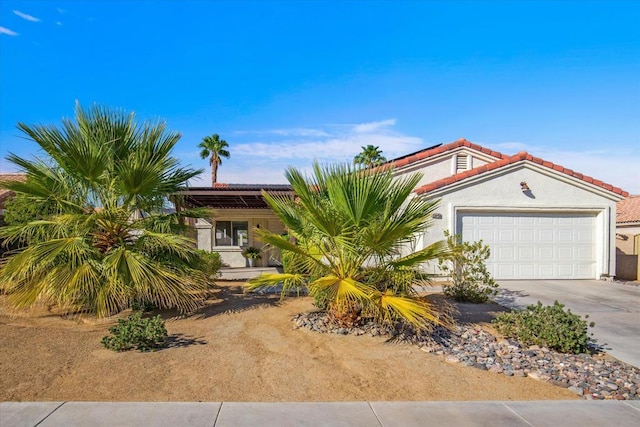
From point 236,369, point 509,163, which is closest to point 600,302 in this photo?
point 509,163

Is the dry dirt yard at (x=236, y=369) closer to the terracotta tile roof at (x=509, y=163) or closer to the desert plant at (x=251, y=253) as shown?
the terracotta tile roof at (x=509, y=163)

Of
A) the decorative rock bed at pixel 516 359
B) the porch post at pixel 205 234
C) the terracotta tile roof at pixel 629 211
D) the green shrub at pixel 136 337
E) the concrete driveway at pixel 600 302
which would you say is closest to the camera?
the decorative rock bed at pixel 516 359

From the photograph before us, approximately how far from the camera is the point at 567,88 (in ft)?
43.3

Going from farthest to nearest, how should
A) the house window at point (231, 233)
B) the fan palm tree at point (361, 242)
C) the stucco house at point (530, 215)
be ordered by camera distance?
the house window at point (231, 233) → the stucco house at point (530, 215) → the fan palm tree at point (361, 242)

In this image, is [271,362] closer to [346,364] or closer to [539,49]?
[346,364]

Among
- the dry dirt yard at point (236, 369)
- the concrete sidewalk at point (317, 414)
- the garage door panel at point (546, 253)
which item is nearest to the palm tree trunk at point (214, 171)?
the garage door panel at point (546, 253)

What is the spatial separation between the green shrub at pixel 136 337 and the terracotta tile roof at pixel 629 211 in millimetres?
22012

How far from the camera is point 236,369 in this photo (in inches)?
207

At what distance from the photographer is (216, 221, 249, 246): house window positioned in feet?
64.2

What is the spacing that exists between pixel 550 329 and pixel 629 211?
65.9ft

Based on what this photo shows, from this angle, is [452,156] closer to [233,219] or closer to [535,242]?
[535,242]

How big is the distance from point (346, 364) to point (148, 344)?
2.88 m

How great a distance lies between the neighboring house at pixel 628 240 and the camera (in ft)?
50.4

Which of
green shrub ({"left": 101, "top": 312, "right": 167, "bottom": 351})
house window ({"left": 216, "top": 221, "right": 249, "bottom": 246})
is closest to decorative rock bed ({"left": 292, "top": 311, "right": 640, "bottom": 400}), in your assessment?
green shrub ({"left": 101, "top": 312, "right": 167, "bottom": 351})
